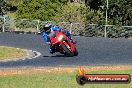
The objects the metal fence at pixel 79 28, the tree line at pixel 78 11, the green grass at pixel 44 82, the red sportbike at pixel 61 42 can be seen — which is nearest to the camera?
the green grass at pixel 44 82

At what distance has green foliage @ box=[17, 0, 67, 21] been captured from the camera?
169 feet

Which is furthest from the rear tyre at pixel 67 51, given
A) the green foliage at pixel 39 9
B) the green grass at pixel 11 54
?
the green foliage at pixel 39 9

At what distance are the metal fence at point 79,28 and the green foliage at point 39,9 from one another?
15.9 feet

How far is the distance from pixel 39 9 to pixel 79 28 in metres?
10.9

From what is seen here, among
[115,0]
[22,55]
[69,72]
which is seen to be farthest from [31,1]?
[69,72]

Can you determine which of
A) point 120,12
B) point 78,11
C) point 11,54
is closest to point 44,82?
point 11,54

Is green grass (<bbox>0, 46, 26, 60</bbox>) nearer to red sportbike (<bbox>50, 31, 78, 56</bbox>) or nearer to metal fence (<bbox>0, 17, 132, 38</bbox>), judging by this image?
red sportbike (<bbox>50, 31, 78, 56</bbox>)

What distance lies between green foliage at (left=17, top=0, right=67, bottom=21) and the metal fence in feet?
15.9

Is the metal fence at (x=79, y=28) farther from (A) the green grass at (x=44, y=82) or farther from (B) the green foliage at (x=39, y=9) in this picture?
(A) the green grass at (x=44, y=82)

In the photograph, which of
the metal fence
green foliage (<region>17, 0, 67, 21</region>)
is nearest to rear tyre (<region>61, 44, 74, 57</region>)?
the metal fence

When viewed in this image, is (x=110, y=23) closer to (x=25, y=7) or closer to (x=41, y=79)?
(x=25, y=7)

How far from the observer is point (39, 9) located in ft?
171

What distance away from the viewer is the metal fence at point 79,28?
39.8m

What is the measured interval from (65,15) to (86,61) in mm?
25798
